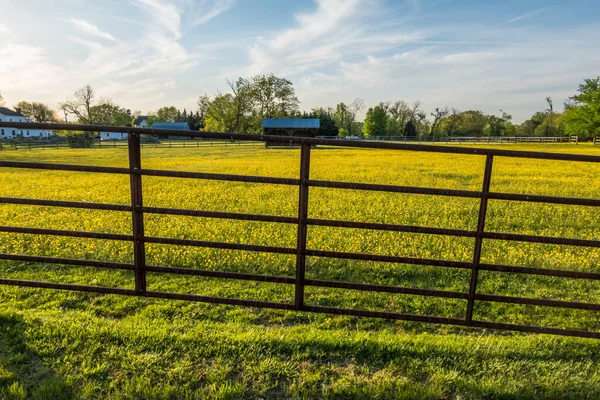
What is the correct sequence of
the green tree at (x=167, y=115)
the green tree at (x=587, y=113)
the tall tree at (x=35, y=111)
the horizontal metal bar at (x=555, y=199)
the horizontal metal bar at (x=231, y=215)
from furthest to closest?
the green tree at (x=167, y=115) < the tall tree at (x=35, y=111) < the green tree at (x=587, y=113) < the horizontal metal bar at (x=231, y=215) < the horizontal metal bar at (x=555, y=199)

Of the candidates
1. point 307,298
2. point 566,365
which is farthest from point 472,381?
point 307,298

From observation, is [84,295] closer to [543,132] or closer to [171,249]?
[171,249]

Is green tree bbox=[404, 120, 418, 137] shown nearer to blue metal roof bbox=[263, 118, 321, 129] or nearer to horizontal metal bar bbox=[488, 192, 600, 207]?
blue metal roof bbox=[263, 118, 321, 129]

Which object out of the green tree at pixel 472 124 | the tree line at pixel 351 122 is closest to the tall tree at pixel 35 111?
the tree line at pixel 351 122

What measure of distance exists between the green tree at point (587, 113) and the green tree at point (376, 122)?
4322cm

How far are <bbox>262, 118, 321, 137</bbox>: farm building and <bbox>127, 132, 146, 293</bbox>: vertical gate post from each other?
190ft

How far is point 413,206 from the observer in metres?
10.2

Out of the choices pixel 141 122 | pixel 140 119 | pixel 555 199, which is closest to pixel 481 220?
pixel 555 199

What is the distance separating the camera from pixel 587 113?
59656mm

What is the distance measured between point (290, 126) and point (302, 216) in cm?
6050

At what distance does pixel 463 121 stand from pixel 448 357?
374 feet

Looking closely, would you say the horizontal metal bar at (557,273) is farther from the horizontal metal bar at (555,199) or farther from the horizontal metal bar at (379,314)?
the horizontal metal bar at (555,199)

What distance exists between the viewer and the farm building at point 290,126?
62156 millimetres

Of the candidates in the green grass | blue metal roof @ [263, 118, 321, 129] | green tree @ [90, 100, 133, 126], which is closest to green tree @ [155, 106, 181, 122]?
green tree @ [90, 100, 133, 126]
